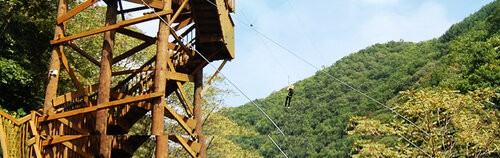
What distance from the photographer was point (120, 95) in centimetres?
1456

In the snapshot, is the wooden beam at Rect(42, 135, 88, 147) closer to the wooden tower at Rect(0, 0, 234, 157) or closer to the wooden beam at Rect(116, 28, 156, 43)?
the wooden tower at Rect(0, 0, 234, 157)

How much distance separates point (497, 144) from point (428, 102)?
2744mm

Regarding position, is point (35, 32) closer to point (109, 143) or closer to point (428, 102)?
point (109, 143)

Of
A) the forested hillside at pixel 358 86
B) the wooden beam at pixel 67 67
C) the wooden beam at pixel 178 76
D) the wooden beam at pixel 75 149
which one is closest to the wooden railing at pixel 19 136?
the wooden beam at pixel 75 149

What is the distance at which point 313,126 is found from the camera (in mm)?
84625

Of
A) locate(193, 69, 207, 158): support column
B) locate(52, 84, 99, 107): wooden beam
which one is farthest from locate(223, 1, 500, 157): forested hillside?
locate(52, 84, 99, 107): wooden beam

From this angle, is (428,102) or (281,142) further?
(281,142)

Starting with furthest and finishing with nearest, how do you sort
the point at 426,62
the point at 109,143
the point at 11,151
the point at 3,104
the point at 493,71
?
the point at 426,62
the point at 493,71
the point at 3,104
the point at 109,143
the point at 11,151

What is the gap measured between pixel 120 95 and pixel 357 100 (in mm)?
70406

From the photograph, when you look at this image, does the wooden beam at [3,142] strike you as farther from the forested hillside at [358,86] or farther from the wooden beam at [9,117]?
the forested hillside at [358,86]

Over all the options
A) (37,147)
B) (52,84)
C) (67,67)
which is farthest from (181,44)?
(37,147)

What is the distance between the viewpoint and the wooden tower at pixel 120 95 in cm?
1196

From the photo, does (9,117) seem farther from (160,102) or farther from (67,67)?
(160,102)

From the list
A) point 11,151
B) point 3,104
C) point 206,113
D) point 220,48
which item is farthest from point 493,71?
point 11,151
